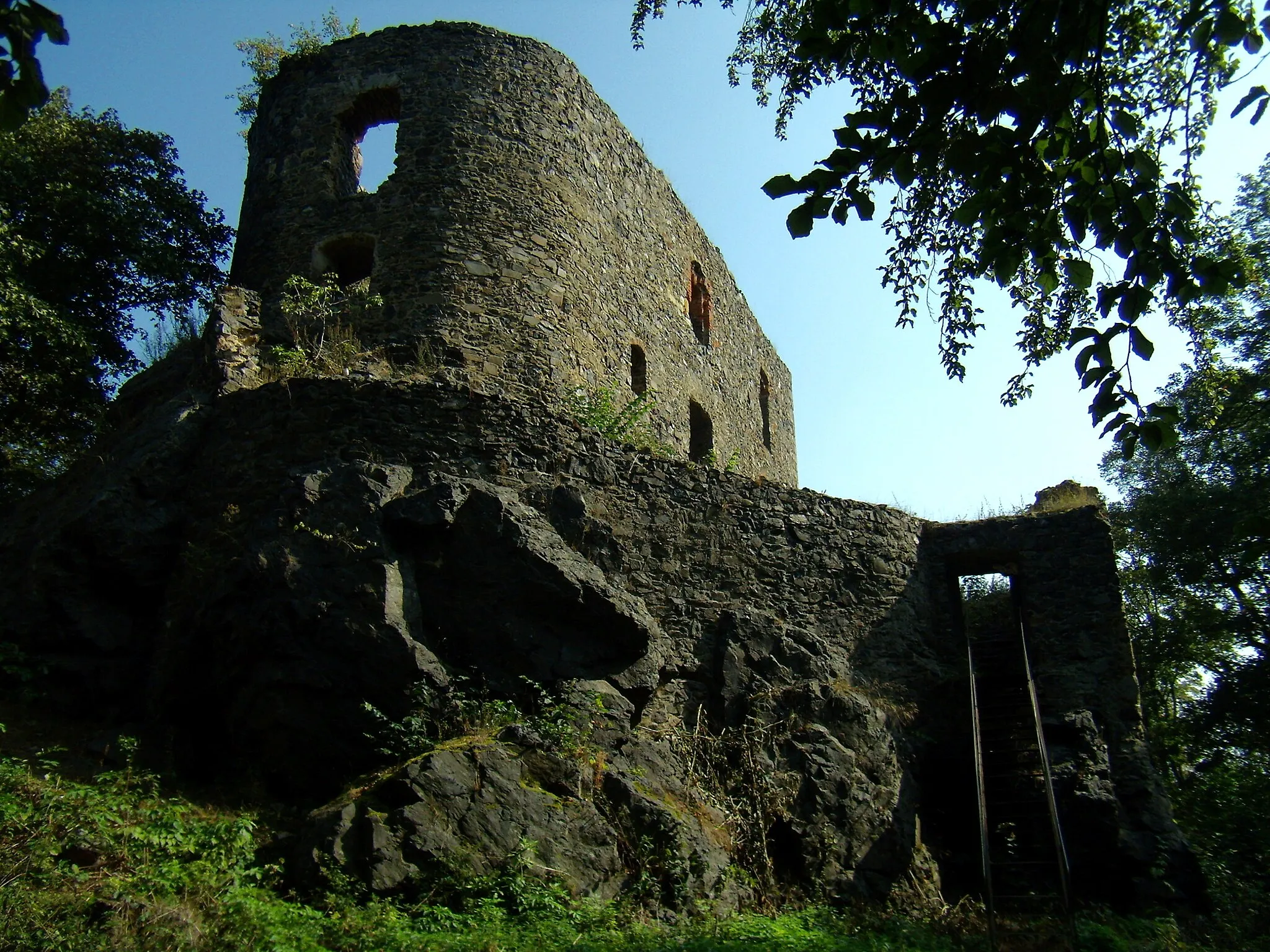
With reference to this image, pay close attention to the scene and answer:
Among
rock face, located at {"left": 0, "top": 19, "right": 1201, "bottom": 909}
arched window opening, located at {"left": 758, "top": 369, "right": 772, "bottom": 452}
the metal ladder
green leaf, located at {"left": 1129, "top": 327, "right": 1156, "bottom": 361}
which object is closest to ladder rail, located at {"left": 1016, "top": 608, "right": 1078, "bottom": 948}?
the metal ladder

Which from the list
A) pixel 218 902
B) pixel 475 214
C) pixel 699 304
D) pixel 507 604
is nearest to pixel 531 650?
pixel 507 604

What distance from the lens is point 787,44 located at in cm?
962

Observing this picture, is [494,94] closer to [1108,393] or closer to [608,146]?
[608,146]

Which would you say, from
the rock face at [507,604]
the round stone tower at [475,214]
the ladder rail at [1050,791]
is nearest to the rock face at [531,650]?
the rock face at [507,604]

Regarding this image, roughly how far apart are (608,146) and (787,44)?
609 centimetres

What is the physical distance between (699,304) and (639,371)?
377 cm

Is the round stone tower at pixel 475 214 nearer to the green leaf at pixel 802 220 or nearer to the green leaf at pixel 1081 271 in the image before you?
the green leaf at pixel 802 220

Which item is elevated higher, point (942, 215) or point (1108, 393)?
point (942, 215)

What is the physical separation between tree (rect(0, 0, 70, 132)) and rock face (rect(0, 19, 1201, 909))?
4768 mm

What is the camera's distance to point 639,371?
1505 cm

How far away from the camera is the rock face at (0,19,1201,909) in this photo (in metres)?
8.12

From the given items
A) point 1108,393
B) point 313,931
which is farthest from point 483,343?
point 1108,393

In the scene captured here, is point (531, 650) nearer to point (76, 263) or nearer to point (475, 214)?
point (475, 214)

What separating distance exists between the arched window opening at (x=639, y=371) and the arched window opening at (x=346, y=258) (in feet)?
12.6
